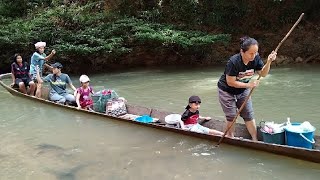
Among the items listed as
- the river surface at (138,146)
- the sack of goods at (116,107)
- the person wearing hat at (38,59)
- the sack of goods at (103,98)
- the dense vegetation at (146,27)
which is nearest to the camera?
the river surface at (138,146)

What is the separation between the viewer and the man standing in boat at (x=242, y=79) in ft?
16.5

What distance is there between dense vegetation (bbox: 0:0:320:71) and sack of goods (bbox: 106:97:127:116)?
21.9 feet

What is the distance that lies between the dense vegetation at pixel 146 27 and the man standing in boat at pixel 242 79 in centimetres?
917

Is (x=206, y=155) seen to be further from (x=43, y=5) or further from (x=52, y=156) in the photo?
(x=43, y=5)

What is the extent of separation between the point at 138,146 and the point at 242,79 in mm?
2107

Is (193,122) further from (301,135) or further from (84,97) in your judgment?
(84,97)

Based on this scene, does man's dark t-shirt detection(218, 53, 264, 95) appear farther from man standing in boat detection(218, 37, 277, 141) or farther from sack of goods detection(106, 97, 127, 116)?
sack of goods detection(106, 97, 127, 116)

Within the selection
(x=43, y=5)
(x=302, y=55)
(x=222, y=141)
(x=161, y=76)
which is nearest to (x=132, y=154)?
(x=222, y=141)

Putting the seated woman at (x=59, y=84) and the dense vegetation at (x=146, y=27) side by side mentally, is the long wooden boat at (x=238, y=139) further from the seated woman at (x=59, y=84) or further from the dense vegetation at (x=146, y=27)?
the dense vegetation at (x=146, y=27)

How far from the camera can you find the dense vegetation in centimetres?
1496

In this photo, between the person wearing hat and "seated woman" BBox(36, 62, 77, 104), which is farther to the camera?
the person wearing hat

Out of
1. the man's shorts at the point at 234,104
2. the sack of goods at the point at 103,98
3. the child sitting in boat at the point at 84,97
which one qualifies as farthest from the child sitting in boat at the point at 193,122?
the child sitting in boat at the point at 84,97

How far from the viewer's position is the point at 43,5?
1834 cm

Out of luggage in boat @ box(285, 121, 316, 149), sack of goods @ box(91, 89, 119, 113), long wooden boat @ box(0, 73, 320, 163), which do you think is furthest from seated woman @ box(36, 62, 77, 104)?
luggage in boat @ box(285, 121, 316, 149)
